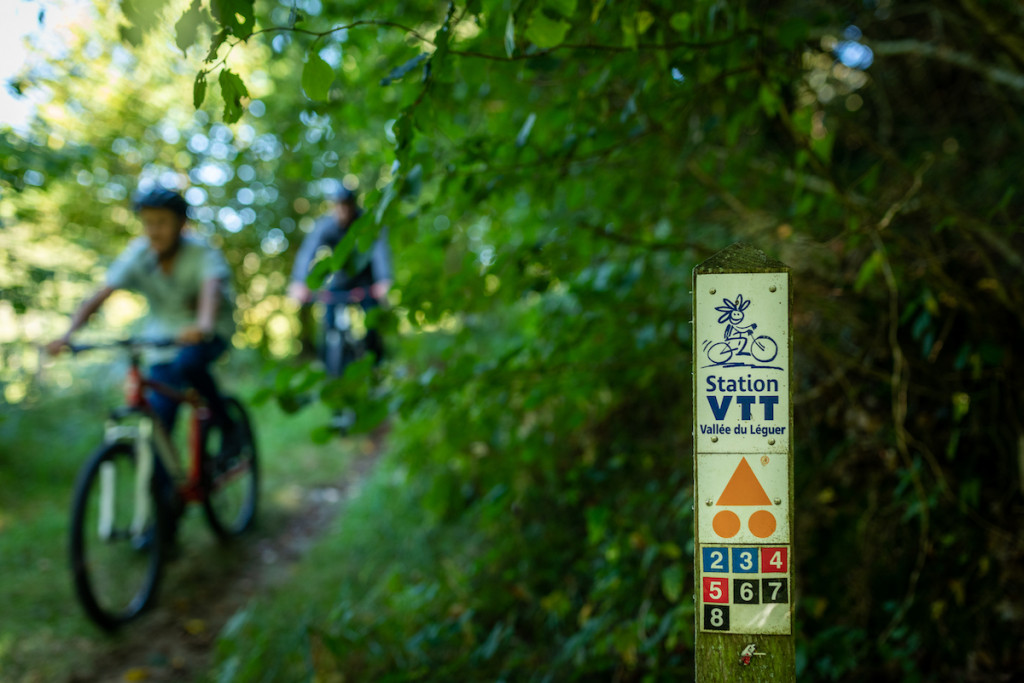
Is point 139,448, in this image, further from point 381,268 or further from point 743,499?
point 743,499

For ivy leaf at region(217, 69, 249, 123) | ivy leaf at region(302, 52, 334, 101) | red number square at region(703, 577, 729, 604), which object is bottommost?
red number square at region(703, 577, 729, 604)

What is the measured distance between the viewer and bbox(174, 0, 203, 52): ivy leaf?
1.15 m

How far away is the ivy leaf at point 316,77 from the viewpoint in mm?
1220

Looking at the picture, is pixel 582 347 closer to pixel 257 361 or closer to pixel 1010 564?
pixel 1010 564

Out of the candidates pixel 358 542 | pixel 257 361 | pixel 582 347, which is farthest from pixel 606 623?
pixel 257 361

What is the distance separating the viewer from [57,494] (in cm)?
483

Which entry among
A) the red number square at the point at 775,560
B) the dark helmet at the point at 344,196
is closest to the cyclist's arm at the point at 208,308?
the dark helmet at the point at 344,196

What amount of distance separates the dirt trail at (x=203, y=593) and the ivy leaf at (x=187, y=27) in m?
2.94

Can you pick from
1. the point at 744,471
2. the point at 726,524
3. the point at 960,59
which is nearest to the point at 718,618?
the point at 726,524

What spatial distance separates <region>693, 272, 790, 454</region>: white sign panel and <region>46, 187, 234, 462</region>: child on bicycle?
3.08 metres

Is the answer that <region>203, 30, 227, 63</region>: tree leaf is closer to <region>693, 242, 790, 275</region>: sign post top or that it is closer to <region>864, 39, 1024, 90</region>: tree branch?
<region>693, 242, 790, 275</region>: sign post top

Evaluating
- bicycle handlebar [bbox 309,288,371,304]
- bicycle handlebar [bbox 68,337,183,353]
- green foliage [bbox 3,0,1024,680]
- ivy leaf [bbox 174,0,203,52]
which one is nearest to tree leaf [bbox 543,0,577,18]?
green foliage [bbox 3,0,1024,680]

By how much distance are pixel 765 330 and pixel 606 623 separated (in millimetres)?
1647

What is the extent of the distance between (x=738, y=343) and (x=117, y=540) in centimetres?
359
